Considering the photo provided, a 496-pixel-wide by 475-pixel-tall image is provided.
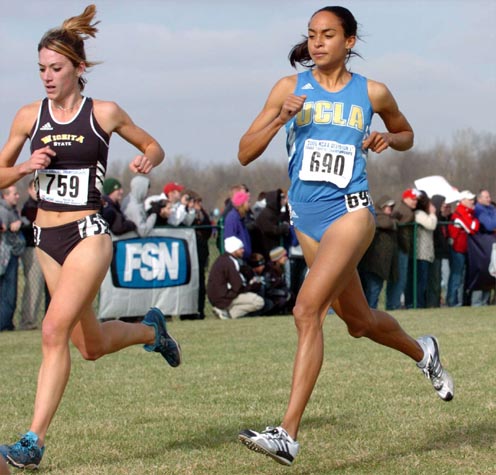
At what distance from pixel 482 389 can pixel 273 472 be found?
3443 millimetres

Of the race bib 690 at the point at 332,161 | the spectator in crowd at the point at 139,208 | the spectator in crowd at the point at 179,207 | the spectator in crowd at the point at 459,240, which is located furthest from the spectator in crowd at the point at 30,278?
the race bib 690 at the point at 332,161

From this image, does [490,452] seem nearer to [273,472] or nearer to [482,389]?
[273,472]

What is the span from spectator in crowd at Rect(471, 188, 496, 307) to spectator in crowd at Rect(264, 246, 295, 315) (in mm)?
3998

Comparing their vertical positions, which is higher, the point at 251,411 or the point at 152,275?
the point at 251,411

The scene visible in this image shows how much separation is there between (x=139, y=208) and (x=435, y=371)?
9.76m

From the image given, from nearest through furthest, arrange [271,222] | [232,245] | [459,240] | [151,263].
A: [151,263]
[232,245]
[271,222]
[459,240]

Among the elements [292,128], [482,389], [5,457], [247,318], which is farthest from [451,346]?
[5,457]

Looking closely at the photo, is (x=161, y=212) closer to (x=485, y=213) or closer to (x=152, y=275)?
(x=152, y=275)

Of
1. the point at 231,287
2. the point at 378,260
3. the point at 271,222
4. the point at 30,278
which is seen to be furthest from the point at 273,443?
the point at 378,260

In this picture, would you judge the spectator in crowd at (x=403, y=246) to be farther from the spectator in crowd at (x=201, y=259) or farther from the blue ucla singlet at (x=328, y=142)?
the blue ucla singlet at (x=328, y=142)

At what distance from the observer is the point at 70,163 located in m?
6.13

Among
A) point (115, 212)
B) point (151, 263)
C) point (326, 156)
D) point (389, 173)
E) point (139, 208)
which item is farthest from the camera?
point (389, 173)

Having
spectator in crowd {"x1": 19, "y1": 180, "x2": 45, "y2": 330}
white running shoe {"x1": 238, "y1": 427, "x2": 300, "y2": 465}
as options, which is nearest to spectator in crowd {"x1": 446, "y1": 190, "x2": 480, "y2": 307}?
spectator in crowd {"x1": 19, "y1": 180, "x2": 45, "y2": 330}

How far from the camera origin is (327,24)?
6.28 m
